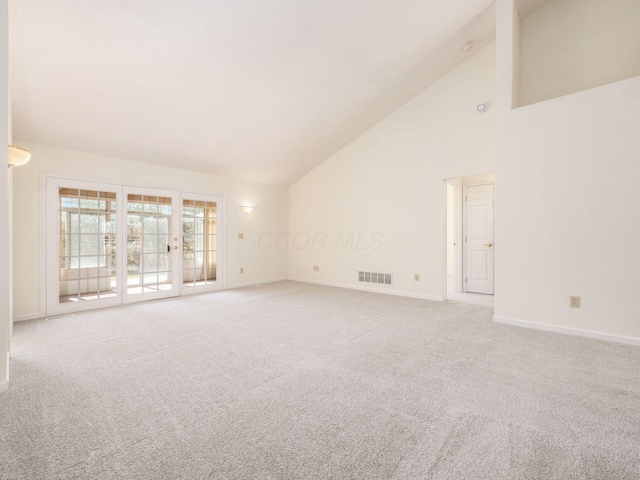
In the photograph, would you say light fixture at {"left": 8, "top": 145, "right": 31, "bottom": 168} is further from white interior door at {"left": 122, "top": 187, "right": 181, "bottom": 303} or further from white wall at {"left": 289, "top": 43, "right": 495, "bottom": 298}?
white wall at {"left": 289, "top": 43, "right": 495, "bottom": 298}

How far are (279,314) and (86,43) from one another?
374cm

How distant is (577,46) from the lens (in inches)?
154

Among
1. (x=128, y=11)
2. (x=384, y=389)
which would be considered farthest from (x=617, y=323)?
(x=128, y=11)

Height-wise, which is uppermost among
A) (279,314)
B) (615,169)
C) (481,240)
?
(615,169)

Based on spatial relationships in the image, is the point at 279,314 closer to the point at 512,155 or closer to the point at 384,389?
the point at 384,389

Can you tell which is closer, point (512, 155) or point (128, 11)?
point (128, 11)

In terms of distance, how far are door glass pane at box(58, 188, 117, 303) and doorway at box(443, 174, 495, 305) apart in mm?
5999

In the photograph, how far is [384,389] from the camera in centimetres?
216

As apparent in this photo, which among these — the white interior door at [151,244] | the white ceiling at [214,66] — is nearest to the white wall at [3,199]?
the white ceiling at [214,66]

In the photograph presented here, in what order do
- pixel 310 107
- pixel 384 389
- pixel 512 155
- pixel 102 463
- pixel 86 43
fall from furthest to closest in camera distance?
pixel 310 107 < pixel 512 155 < pixel 86 43 < pixel 384 389 < pixel 102 463

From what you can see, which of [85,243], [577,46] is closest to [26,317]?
[85,243]

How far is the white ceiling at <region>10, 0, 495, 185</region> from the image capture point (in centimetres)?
293

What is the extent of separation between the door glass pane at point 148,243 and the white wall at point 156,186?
374mm

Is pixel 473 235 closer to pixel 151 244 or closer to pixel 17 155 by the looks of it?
pixel 151 244
